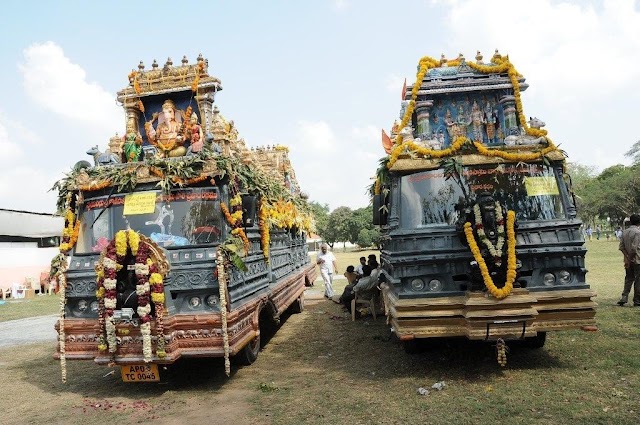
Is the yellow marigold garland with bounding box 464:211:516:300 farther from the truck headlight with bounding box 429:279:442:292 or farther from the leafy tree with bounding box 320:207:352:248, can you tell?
the leafy tree with bounding box 320:207:352:248

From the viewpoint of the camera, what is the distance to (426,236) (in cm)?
563

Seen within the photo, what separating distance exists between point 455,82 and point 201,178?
15.6ft

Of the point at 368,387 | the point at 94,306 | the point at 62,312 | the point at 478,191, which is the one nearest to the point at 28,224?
the point at 62,312

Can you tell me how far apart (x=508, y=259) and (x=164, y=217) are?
13.7 feet

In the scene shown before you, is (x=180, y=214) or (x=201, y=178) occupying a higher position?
(x=201, y=178)

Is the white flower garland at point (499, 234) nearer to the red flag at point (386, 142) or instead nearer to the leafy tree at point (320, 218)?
the red flag at point (386, 142)

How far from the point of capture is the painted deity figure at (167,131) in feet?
25.5

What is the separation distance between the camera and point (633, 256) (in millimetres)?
9367

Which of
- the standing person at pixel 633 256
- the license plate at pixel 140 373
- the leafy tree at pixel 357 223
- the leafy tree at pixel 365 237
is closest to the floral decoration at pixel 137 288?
the license plate at pixel 140 373

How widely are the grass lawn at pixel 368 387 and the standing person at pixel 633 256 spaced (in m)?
1.41

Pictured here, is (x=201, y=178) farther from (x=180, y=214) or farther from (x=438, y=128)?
(x=438, y=128)

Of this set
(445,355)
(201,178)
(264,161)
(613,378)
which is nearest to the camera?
(613,378)

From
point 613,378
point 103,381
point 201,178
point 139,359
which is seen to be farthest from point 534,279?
point 103,381

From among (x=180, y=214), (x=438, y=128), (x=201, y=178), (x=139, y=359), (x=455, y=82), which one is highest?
(x=455, y=82)
